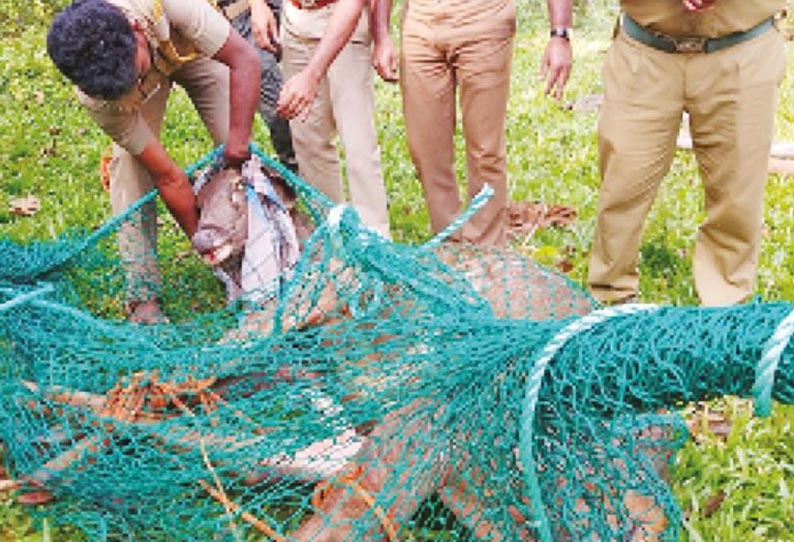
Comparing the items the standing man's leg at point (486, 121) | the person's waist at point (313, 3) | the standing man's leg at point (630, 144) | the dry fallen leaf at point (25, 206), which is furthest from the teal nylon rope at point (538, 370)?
the dry fallen leaf at point (25, 206)

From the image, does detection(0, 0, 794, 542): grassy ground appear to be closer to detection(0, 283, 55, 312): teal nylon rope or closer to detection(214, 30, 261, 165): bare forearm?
detection(0, 283, 55, 312): teal nylon rope

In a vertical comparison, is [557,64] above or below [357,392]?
above

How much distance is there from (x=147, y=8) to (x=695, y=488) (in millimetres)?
2439

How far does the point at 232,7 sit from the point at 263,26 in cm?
49

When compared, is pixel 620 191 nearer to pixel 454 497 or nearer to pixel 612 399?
pixel 454 497

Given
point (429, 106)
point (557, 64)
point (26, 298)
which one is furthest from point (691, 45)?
point (26, 298)

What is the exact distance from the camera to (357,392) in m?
2.33

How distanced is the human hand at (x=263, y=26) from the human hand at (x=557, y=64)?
148 centimetres

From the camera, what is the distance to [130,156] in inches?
152

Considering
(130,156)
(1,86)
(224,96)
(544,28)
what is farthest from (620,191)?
(544,28)

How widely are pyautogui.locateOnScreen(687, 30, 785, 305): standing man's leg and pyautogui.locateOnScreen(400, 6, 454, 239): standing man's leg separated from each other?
1100 millimetres

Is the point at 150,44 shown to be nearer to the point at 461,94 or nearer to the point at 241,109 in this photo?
the point at 241,109

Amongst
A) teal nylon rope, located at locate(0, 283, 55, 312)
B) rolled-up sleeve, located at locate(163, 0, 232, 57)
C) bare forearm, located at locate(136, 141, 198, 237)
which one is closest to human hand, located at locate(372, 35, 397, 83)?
rolled-up sleeve, located at locate(163, 0, 232, 57)

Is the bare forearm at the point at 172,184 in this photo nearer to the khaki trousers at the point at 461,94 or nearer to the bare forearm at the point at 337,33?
the bare forearm at the point at 337,33
